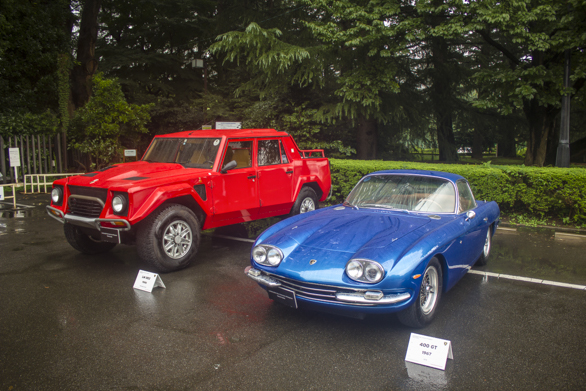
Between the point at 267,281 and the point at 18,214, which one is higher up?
the point at 267,281

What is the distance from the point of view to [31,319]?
166 inches

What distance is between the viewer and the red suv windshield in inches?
263

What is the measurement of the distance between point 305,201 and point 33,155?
12232 millimetres

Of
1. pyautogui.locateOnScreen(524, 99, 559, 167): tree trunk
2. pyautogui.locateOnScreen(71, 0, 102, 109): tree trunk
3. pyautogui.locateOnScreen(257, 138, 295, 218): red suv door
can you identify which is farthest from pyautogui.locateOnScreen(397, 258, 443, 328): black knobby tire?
pyautogui.locateOnScreen(71, 0, 102, 109): tree trunk

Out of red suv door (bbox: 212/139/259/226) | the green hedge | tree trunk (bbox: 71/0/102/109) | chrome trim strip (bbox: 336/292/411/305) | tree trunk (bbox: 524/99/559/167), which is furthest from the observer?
tree trunk (bbox: 71/0/102/109)

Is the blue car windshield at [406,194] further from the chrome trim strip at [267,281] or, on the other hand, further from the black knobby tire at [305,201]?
the black knobby tire at [305,201]

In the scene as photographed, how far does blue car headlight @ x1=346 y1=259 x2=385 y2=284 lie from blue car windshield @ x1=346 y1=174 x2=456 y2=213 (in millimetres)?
1544

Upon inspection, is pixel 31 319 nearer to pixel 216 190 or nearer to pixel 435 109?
pixel 216 190

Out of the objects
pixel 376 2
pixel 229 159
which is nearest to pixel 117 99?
pixel 376 2

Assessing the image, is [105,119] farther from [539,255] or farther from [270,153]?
[539,255]

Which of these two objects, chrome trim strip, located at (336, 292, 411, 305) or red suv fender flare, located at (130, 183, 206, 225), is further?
red suv fender flare, located at (130, 183, 206, 225)

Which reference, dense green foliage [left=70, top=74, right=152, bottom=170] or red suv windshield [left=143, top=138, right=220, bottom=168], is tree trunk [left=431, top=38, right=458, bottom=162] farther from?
red suv windshield [left=143, top=138, right=220, bottom=168]

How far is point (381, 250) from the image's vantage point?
144 inches

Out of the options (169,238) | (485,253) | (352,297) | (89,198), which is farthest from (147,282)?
(485,253)
